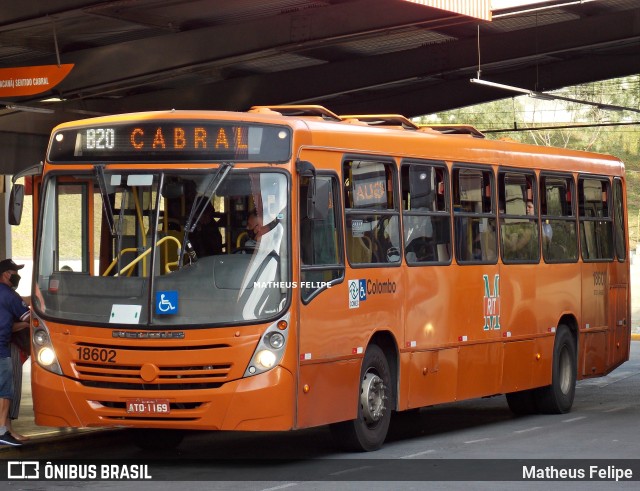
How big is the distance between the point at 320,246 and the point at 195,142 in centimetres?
141

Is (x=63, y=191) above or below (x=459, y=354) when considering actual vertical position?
above

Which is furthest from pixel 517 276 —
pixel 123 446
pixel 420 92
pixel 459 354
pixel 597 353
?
pixel 420 92

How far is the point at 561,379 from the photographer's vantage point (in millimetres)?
17688

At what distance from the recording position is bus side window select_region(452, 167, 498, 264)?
49.8 feet

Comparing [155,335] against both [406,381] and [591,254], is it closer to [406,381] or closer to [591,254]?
[406,381]

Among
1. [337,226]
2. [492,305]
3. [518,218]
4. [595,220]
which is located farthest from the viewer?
[595,220]

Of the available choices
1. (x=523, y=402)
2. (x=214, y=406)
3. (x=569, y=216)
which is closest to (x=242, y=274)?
(x=214, y=406)

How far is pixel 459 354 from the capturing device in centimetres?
1499

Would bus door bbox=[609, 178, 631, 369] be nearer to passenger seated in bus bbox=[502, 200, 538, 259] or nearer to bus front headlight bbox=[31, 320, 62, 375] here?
passenger seated in bus bbox=[502, 200, 538, 259]

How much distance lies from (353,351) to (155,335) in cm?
199

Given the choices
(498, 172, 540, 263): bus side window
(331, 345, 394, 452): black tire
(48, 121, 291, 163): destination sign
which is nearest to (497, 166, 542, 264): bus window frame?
(498, 172, 540, 263): bus side window

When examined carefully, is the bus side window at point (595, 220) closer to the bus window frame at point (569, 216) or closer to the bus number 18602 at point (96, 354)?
the bus window frame at point (569, 216)

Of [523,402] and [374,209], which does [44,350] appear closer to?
[374,209]

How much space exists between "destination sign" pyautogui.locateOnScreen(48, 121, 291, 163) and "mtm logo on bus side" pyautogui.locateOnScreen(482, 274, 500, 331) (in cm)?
429
